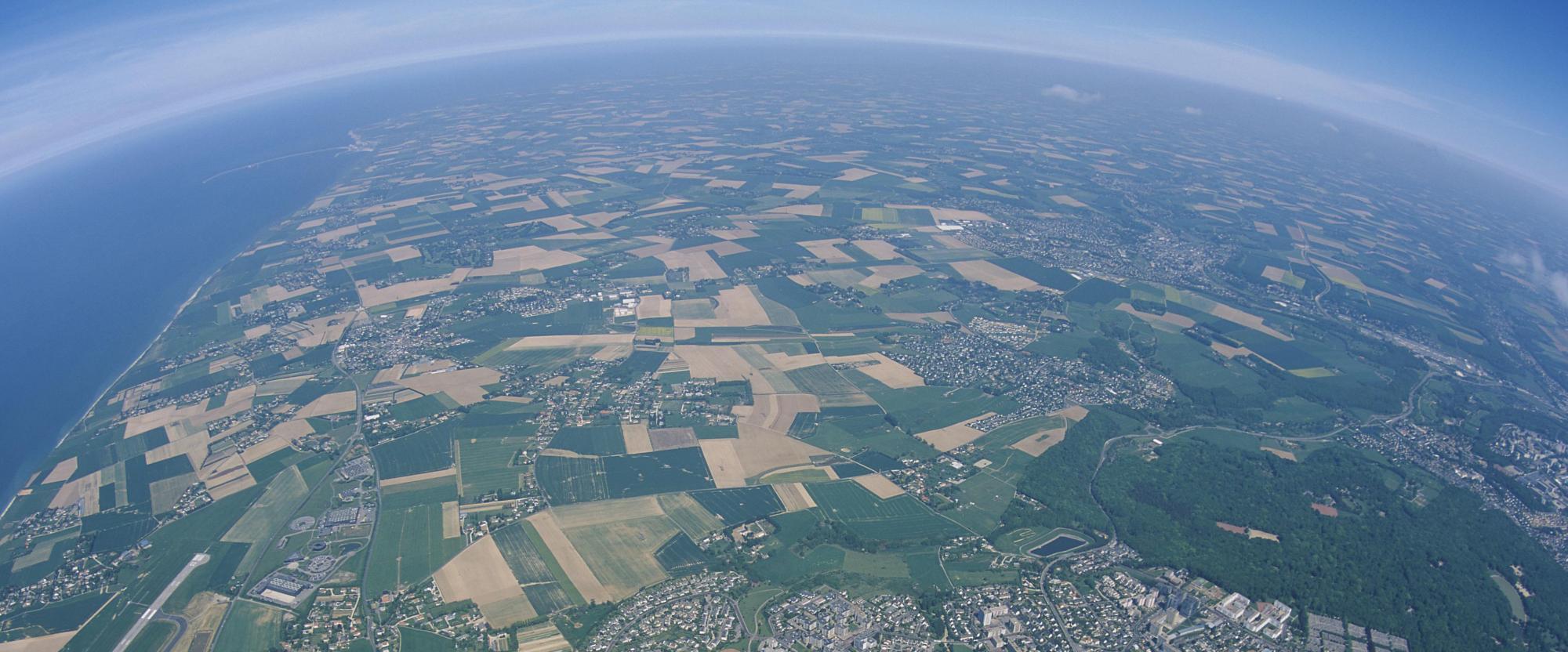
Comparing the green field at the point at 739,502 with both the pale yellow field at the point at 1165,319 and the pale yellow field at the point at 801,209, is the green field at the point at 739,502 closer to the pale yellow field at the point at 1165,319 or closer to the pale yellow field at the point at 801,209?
the pale yellow field at the point at 1165,319

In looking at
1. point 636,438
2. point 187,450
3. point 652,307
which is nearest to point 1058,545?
point 636,438

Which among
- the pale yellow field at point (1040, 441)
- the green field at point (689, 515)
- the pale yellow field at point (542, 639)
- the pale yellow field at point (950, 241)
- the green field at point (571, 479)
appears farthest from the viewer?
the pale yellow field at point (950, 241)

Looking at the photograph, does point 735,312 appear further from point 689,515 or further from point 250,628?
point 250,628

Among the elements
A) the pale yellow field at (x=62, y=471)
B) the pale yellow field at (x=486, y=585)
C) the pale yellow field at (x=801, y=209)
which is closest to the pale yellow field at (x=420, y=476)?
the pale yellow field at (x=486, y=585)

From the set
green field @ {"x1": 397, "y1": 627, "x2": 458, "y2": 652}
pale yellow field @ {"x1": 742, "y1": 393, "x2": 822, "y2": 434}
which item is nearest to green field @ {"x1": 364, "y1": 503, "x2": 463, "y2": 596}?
green field @ {"x1": 397, "y1": 627, "x2": 458, "y2": 652}

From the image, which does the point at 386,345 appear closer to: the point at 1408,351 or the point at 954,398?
the point at 954,398
